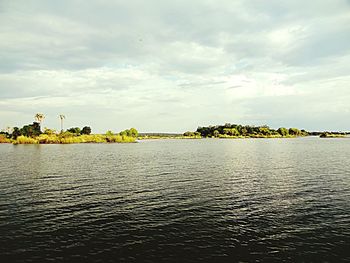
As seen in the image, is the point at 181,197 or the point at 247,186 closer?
the point at 181,197

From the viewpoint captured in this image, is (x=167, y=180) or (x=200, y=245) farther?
(x=167, y=180)

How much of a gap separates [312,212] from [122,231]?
21274mm

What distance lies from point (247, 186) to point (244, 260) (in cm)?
2723

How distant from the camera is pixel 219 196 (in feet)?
134

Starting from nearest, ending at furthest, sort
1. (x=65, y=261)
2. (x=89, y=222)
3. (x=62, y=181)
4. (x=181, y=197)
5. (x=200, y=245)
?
(x=65, y=261)
(x=200, y=245)
(x=89, y=222)
(x=181, y=197)
(x=62, y=181)

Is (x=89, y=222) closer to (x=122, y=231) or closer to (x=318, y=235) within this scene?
(x=122, y=231)

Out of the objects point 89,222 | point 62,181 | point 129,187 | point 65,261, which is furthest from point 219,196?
point 62,181

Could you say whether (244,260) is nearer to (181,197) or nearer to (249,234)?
(249,234)

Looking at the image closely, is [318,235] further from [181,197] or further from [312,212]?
[181,197]

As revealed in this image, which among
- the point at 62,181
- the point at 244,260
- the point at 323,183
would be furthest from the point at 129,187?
the point at 323,183

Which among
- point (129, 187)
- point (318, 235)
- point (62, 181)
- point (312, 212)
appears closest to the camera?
point (318, 235)

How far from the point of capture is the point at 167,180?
53.2 meters

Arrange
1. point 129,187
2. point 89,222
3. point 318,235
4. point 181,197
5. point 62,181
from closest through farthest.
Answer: point 318,235
point 89,222
point 181,197
point 129,187
point 62,181

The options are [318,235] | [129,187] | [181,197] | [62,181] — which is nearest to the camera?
[318,235]
